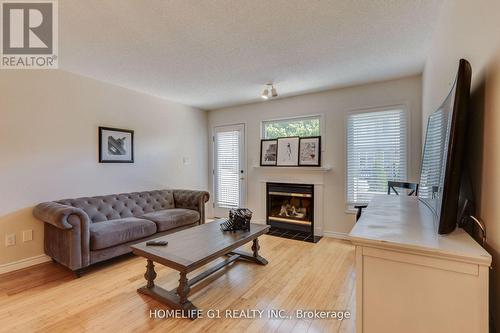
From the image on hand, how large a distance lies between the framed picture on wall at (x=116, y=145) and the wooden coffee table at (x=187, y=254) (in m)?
1.92

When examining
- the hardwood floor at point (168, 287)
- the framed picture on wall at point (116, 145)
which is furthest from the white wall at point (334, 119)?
the framed picture on wall at point (116, 145)

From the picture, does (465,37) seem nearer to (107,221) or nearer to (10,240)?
(107,221)

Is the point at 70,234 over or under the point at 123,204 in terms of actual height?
under

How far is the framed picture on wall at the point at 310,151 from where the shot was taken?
4055 mm

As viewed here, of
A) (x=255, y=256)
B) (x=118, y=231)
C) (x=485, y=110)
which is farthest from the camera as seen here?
(x=255, y=256)

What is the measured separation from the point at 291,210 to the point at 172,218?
7.04ft

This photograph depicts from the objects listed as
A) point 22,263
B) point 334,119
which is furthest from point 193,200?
point 334,119

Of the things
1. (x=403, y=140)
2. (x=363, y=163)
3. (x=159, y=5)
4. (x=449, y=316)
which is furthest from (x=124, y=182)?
(x=403, y=140)

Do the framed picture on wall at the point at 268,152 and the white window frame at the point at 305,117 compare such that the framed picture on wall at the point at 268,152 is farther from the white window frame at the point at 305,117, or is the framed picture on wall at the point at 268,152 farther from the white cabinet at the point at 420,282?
the white cabinet at the point at 420,282

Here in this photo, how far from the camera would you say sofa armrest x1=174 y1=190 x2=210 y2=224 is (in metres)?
Answer: 3.97

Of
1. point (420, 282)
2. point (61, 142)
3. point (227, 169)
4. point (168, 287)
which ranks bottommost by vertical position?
point (168, 287)

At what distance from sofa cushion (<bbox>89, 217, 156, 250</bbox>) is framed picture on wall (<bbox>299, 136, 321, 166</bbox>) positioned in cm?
263

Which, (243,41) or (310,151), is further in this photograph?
(310,151)

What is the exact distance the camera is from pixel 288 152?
4328mm
